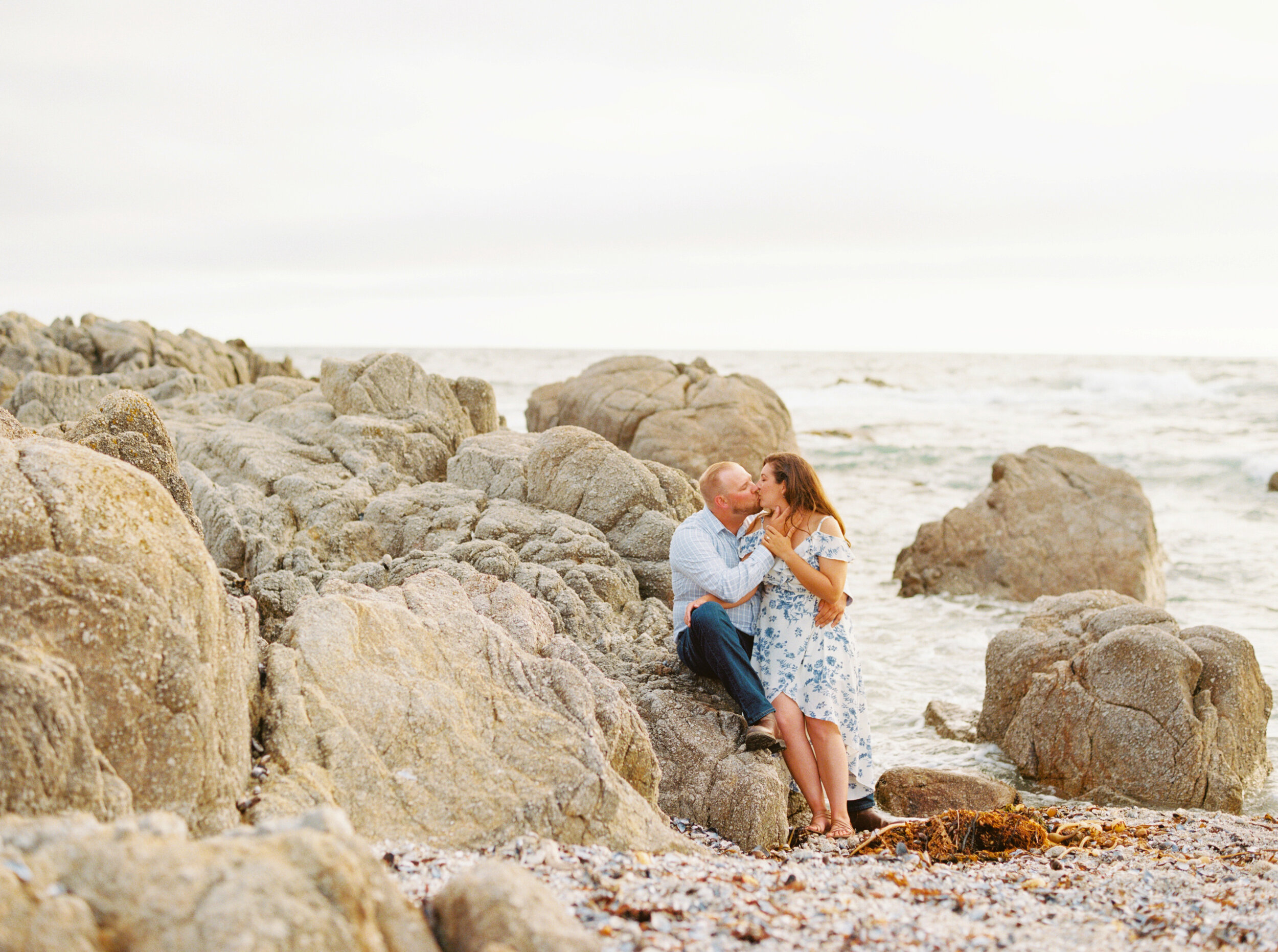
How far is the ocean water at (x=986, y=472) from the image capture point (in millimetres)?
11008

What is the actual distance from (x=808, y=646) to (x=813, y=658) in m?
0.09

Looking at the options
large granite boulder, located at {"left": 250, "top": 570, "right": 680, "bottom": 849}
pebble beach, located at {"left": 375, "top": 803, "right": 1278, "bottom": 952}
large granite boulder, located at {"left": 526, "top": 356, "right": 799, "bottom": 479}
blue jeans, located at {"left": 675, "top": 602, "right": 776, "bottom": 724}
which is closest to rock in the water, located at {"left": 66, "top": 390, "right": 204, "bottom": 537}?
large granite boulder, located at {"left": 250, "top": 570, "right": 680, "bottom": 849}

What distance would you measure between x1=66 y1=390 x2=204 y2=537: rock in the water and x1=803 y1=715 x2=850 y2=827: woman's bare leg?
4.09 m

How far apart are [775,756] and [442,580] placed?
8.14ft

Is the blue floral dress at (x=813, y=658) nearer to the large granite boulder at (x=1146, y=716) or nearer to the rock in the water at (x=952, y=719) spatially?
the large granite boulder at (x=1146, y=716)

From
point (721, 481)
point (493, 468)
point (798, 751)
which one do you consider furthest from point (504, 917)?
point (493, 468)

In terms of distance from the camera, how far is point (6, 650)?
340 cm

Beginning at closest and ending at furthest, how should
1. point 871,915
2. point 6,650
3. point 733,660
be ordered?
point 6,650 → point 871,915 → point 733,660

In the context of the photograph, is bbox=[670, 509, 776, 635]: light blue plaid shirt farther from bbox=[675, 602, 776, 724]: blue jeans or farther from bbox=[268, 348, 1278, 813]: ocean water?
bbox=[268, 348, 1278, 813]: ocean water

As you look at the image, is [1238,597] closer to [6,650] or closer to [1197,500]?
[1197,500]

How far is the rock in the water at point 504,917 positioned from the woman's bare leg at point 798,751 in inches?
133

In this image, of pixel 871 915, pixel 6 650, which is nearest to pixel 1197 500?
pixel 871 915

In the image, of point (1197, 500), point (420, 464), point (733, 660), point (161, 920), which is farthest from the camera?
point (1197, 500)

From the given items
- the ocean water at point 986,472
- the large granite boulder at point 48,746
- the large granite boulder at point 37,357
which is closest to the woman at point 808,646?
the ocean water at point 986,472
